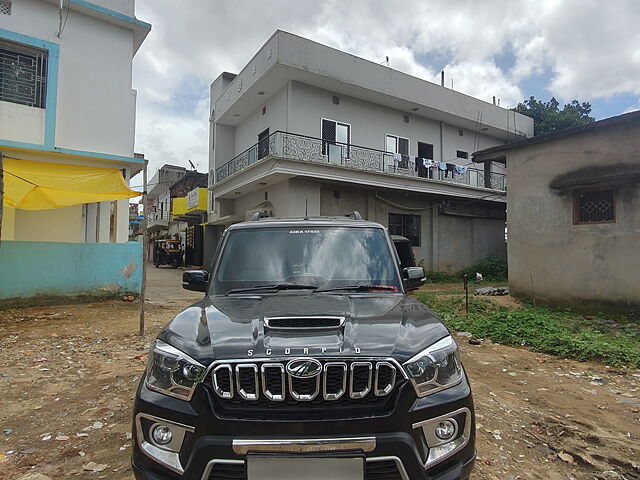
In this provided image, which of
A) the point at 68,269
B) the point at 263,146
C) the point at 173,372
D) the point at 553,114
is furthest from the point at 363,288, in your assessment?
the point at 553,114

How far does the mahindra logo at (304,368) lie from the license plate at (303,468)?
34cm

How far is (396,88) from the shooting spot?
54.9ft

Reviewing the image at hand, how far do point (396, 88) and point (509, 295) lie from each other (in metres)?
10.2

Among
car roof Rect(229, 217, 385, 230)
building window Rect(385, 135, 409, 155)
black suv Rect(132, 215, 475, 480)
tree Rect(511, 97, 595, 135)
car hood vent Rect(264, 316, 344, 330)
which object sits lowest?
black suv Rect(132, 215, 475, 480)

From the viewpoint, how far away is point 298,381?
179 cm

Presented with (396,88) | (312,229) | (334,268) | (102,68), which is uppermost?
(396,88)

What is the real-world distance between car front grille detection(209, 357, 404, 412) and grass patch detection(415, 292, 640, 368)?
5149 mm

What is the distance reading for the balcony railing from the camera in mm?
14578

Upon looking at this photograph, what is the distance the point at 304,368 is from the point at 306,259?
55.7 inches

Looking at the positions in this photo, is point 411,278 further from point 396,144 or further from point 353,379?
point 396,144

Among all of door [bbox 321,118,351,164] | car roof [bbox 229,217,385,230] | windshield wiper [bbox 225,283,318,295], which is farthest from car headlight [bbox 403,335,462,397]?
door [bbox 321,118,351,164]

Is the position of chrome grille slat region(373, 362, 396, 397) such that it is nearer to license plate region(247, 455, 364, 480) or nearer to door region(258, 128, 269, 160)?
license plate region(247, 455, 364, 480)

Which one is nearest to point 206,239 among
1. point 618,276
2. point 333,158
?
point 333,158

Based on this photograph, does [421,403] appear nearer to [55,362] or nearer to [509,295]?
[55,362]
